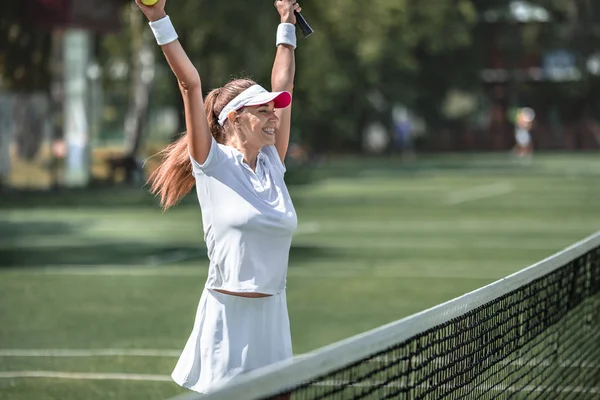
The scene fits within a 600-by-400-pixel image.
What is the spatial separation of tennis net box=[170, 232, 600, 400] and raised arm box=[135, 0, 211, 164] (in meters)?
1.00

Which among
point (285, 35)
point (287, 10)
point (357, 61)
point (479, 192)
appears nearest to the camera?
point (285, 35)

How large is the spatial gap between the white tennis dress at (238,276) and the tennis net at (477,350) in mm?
332

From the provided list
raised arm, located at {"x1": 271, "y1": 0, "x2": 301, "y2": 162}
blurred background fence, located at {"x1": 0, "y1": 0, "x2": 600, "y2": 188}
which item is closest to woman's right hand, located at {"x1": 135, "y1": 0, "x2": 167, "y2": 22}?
raised arm, located at {"x1": 271, "y1": 0, "x2": 301, "y2": 162}

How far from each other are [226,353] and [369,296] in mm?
11049

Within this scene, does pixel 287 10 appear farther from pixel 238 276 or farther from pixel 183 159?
pixel 238 276

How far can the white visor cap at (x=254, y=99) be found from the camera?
21.2 feet

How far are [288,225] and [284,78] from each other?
0.98 m

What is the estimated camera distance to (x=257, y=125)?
21.3 feet

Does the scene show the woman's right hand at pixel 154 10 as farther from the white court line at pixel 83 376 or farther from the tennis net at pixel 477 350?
the white court line at pixel 83 376

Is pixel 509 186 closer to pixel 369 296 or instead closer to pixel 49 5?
pixel 49 5

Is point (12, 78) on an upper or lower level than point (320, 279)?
upper

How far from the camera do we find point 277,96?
6.50m

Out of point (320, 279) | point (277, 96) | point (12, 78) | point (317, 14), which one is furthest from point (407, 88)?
point (277, 96)

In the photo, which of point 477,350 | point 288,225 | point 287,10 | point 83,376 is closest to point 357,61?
point 83,376
